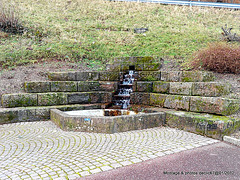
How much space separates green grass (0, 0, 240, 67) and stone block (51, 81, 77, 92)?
2804 millimetres

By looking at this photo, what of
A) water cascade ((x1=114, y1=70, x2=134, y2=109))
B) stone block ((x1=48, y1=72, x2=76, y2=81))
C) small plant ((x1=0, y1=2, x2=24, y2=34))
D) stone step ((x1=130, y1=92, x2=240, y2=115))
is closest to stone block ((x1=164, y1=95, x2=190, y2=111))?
stone step ((x1=130, y1=92, x2=240, y2=115))

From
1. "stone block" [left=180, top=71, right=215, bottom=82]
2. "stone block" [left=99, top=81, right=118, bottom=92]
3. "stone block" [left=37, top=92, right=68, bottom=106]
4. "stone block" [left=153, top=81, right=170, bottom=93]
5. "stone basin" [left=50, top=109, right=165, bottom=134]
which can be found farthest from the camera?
"stone block" [left=99, top=81, right=118, bottom=92]

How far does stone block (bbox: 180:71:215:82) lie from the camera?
251 inches

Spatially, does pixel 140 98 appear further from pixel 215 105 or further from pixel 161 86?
pixel 215 105

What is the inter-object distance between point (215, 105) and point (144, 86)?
2.61 metres

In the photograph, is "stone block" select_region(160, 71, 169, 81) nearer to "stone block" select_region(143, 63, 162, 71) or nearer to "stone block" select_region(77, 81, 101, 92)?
"stone block" select_region(143, 63, 162, 71)

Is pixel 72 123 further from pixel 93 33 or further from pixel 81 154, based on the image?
pixel 93 33

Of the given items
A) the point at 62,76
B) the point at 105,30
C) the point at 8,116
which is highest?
the point at 105,30

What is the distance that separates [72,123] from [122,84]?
3169mm

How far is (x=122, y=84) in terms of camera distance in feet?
25.7

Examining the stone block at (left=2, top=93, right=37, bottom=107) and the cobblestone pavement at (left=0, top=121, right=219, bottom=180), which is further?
the stone block at (left=2, top=93, right=37, bottom=107)

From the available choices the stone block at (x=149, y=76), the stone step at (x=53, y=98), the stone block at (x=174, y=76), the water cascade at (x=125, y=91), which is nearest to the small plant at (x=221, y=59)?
the stone block at (x=174, y=76)

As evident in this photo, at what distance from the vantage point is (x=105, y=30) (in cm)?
1418

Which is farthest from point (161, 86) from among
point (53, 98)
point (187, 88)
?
point (53, 98)
